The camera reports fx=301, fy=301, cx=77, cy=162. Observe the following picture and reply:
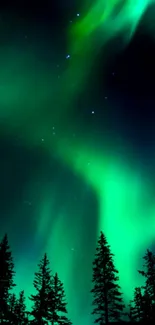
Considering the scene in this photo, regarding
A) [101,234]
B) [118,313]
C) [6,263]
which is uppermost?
[101,234]

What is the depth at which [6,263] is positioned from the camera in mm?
28266

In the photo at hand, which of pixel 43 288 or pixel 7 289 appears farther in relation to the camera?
pixel 43 288

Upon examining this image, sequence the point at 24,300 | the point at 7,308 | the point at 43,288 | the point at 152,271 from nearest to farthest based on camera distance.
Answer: the point at 7,308 < the point at 152,271 < the point at 43,288 < the point at 24,300

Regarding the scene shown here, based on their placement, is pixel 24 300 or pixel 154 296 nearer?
pixel 154 296

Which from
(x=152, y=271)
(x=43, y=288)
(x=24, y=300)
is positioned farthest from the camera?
(x=24, y=300)

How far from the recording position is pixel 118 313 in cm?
2753

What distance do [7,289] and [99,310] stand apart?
28.7ft

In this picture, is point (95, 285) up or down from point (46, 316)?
up

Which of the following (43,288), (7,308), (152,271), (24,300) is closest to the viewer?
(7,308)

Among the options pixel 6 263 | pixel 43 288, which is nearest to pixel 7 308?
pixel 6 263

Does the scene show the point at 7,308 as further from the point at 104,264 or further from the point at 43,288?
the point at 104,264

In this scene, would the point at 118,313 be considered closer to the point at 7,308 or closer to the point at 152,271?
the point at 152,271

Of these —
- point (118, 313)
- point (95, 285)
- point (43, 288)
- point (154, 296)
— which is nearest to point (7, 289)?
point (43, 288)

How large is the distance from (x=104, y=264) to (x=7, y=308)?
996 centimetres
